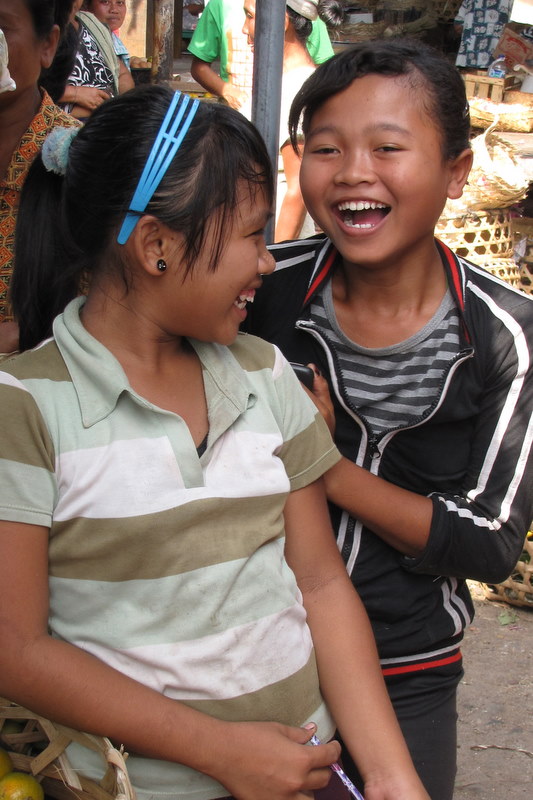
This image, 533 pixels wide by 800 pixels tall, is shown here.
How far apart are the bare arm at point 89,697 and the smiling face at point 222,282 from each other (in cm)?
41

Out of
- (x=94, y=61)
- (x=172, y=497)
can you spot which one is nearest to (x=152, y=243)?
(x=172, y=497)

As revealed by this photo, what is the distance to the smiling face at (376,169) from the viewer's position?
1.68m

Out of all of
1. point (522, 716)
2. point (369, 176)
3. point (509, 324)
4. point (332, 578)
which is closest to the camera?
point (332, 578)

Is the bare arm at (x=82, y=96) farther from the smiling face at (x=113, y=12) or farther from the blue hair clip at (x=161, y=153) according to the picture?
the smiling face at (x=113, y=12)

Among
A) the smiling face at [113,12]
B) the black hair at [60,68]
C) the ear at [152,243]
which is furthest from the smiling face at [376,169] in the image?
the smiling face at [113,12]

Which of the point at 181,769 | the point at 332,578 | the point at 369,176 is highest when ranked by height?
the point at 369,176

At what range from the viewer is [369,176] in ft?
5.48

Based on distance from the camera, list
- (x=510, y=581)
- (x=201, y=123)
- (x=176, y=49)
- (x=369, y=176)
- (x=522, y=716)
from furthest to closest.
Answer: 1. (x=176, y=49)
2. (x=510, y=581)
3. (x=522, y=716)
4. (x=369, y=176)
5. (x=201, y=123)

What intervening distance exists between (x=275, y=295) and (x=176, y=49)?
13.4 m

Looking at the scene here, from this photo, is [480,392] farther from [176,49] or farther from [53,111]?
[176,49]

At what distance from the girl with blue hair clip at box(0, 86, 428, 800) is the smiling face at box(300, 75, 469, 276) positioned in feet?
1.01

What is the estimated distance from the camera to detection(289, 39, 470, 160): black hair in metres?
1.72

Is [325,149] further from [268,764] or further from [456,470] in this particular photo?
[268,764]

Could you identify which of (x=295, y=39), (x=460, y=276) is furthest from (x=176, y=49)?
(x=460, y=276)
